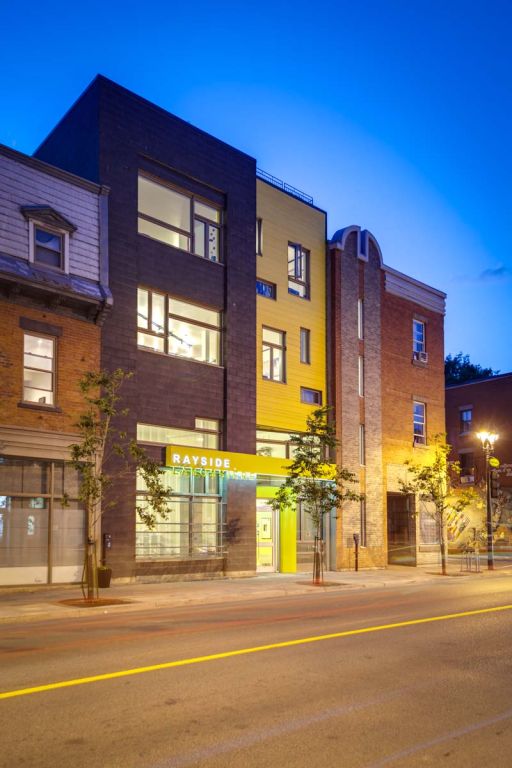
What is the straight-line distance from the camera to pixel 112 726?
6.68m

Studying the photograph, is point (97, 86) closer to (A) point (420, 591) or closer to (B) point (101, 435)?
(B) point (101, 435)

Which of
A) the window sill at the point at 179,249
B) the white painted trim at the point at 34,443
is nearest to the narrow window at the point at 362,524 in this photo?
the window sill at the point at 179,249

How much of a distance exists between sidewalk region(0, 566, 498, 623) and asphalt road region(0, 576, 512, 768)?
289 cm

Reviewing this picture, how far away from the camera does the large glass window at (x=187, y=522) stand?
82.2ft

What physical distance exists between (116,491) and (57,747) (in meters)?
18.2

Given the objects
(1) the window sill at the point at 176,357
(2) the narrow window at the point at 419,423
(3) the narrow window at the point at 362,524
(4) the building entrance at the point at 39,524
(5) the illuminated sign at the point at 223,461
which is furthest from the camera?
(2) the narrow window at the point at 419,423

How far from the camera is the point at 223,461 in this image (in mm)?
26750

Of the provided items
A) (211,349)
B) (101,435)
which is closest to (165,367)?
(211,349)

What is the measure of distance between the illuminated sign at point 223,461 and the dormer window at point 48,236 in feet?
21.4

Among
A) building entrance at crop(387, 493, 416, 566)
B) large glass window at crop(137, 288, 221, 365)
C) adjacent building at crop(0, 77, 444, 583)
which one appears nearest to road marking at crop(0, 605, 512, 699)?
adjacent building at crop(0, 77, 444, 583)

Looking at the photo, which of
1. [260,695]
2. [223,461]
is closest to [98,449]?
[223,461]

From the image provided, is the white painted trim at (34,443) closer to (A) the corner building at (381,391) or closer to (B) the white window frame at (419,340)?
(A) the corner building at (381,391)

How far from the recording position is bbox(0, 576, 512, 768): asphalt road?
20.0ft

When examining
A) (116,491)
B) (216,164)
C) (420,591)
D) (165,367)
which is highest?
(216,164)
